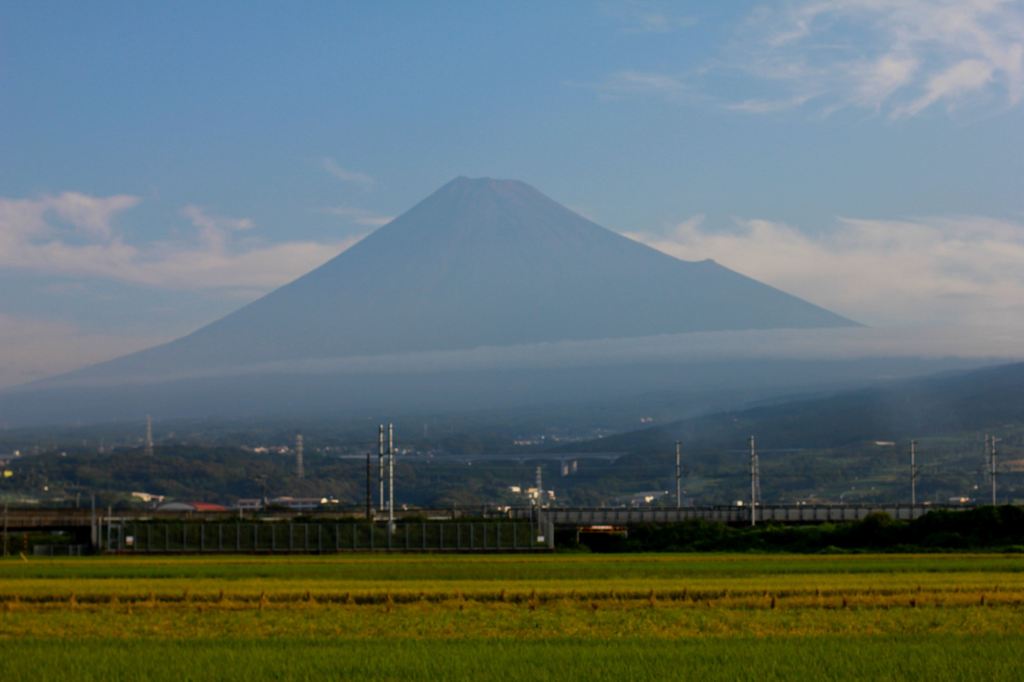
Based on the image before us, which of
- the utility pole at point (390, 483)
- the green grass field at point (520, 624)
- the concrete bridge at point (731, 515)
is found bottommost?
the green grass field at point (520, 624)

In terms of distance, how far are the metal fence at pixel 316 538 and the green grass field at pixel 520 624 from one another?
76.3 feet

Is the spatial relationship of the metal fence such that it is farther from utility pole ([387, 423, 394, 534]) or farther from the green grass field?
the green grass field

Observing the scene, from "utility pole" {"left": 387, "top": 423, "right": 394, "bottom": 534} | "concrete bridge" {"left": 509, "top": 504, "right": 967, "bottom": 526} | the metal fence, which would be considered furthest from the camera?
"concrete bridge" {"left": 509, "top": 504, "right": 967, "bottom": 526}

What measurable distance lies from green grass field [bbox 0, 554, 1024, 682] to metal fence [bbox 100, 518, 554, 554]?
23258 mm

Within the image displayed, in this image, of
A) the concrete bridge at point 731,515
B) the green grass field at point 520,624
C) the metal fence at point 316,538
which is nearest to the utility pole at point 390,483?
the metal fence at point 316,538

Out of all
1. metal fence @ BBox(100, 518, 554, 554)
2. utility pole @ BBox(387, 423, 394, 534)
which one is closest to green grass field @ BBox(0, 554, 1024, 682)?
metal fence @ BBox(100, 518, 554, 554)

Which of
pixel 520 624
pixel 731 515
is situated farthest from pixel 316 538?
pixel 520 624

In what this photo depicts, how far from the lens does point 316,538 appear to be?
253 ft

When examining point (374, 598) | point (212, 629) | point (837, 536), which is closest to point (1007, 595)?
point (374, 598)

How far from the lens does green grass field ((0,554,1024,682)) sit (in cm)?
2523

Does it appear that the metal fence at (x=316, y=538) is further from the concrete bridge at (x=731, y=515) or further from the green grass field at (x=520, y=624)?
the green grass field at (x=520, y=624)

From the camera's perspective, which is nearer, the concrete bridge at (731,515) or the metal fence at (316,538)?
the metal fence at (316,538)

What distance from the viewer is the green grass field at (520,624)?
993 inches

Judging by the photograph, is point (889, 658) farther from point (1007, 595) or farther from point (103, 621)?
point (103, 621)
